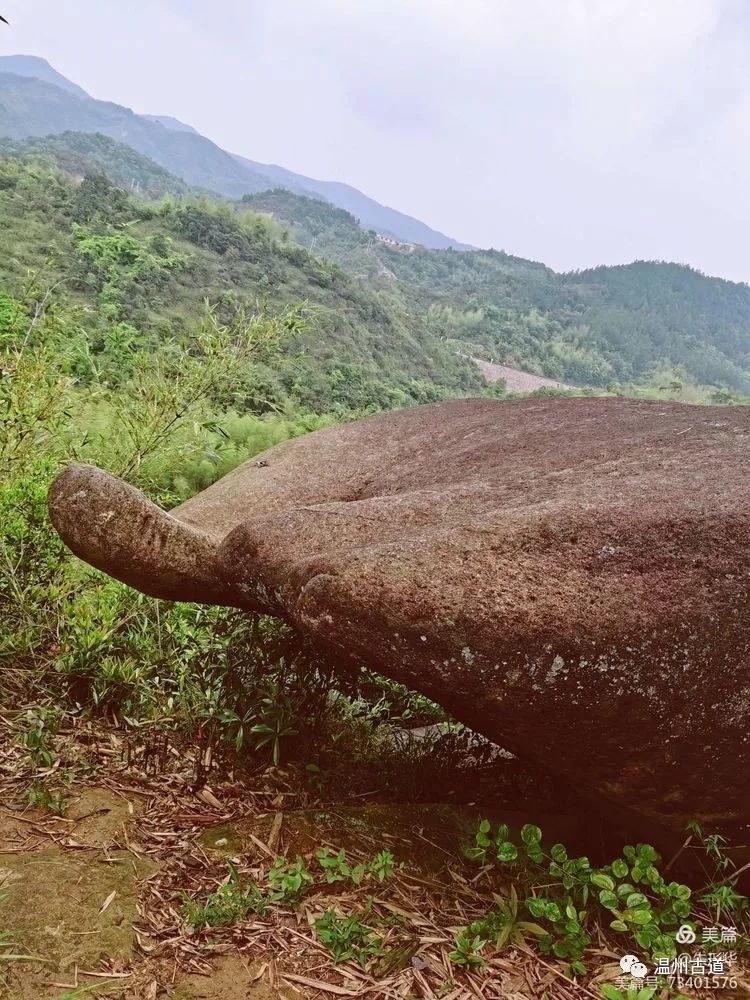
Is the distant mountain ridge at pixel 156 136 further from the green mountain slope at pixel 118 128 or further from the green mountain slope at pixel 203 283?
the green mountain slope at pixel 203 283

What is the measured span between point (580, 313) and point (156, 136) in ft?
126

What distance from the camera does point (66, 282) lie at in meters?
11.3

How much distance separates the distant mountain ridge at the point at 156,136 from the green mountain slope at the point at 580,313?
1332cm

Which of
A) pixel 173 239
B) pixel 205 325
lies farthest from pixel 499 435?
pixel 173 239

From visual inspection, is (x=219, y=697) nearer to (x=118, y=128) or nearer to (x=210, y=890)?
(x=210, y=890)

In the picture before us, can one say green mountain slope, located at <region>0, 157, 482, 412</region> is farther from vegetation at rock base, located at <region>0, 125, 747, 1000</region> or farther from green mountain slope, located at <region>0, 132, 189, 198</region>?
green mountain slope, located at <region>0, 132, 189, 198</region>

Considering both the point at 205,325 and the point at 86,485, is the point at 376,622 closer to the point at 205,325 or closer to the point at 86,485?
the point at 86,485

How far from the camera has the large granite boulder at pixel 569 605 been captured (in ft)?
6.32

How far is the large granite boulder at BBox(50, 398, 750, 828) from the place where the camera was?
1.93 meters

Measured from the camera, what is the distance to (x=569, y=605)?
1937 mm

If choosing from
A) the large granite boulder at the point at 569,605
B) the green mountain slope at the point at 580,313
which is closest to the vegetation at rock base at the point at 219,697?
the large granite boulder at the point at 569,605

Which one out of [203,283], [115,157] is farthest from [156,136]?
[203,283]

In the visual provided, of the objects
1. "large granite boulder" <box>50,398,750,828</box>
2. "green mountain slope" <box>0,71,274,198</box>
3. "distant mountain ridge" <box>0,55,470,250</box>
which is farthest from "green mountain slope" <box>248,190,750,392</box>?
"green mountain slope" <box>0,71,274,198</box>

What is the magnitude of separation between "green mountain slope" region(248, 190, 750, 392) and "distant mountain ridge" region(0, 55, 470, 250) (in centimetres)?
1332
